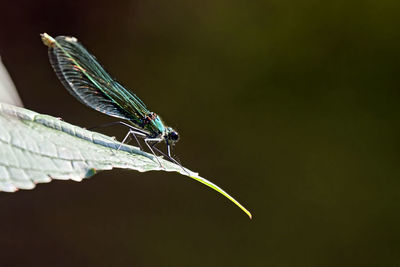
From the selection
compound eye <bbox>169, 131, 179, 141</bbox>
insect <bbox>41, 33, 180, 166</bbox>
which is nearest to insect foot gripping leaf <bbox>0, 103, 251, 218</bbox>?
insect <bbox>41, 33, 180, 166</bbox>

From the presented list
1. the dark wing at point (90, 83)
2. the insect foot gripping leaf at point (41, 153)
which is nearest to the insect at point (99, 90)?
the dark wing at point (90, 83)

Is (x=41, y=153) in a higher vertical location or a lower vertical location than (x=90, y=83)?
higher

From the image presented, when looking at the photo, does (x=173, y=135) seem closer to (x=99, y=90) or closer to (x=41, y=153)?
(x=99, y=90)

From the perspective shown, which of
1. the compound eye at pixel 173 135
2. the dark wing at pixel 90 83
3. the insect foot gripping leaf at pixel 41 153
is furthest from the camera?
the compound eye at pixel 173 135

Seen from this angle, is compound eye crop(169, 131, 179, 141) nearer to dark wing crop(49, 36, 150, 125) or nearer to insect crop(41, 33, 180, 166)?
insect crop(41, 33, 180, 166)

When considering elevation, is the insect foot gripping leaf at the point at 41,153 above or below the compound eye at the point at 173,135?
above

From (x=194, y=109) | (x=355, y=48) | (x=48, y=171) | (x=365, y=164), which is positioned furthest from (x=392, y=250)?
(x=48, y=171)

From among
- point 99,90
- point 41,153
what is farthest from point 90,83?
point 41,153

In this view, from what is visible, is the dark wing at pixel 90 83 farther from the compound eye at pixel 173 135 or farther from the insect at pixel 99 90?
the compound eye at pixel 173 135
